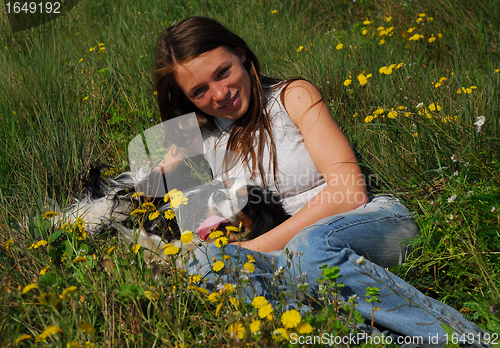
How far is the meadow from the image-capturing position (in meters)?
1.30

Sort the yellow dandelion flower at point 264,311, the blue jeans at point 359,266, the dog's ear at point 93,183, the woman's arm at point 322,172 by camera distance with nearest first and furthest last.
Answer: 1. the yellow dandelion flower at point 264,311
2. the blue jeans at point 359,266
3. the woman's arm at point 322,172
4. the dog's ear at point 93,183

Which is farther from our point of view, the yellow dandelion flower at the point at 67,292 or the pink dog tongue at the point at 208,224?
the pink dog tongue at the point at 208,224

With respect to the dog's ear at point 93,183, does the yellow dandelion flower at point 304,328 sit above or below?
below

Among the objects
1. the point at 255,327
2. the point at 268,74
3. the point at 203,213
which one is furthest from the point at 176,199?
the point at 268,74

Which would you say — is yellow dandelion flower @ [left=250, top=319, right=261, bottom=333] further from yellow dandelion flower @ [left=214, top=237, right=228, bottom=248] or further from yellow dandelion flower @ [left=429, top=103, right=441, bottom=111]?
yellow dandelion flower @ [left=429, top=103, right=441, bottom=111]

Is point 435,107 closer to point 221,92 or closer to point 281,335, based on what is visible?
point 221,92

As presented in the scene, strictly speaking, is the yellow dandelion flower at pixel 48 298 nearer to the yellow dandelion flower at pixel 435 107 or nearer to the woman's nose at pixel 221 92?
the woman's nose at pixel 221 92

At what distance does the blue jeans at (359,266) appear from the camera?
149 centimetres

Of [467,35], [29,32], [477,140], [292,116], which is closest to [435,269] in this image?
[477,140]

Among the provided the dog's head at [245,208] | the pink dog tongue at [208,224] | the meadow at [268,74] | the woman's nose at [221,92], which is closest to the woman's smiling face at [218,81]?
the woman's nose at [221,92]

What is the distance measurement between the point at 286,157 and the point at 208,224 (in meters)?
0.57

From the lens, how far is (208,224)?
2080mm

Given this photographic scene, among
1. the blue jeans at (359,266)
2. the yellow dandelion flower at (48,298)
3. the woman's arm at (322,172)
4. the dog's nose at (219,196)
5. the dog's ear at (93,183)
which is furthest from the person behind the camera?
the dog's ear at (93,183)

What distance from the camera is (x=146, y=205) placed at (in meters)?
1.60
